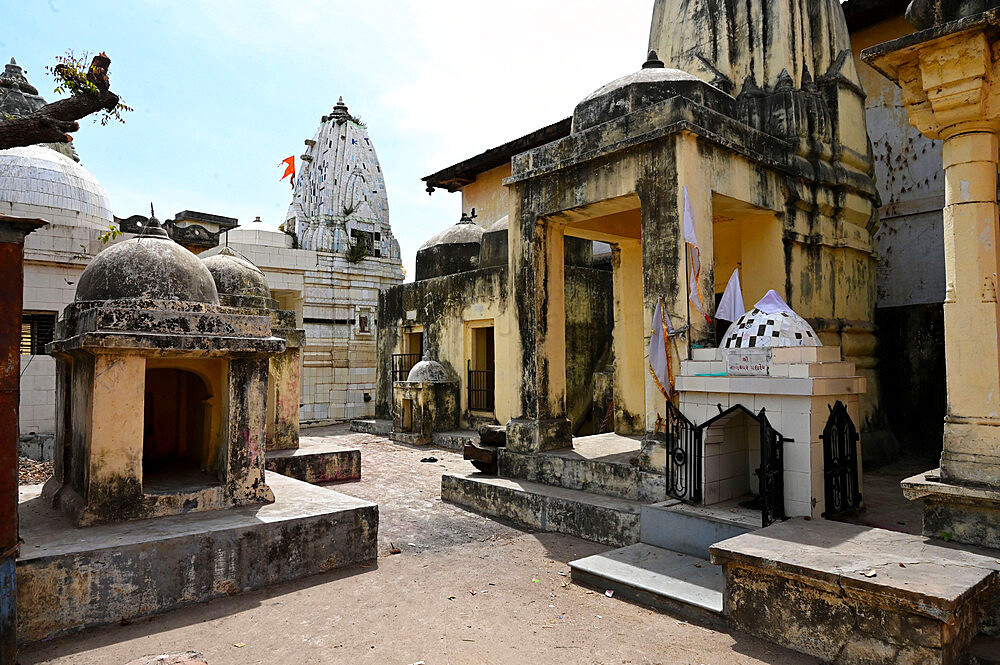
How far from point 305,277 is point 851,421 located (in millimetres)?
17376

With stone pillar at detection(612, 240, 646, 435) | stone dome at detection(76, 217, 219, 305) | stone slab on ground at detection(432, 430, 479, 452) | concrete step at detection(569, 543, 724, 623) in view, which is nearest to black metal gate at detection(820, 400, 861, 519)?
concrete step at detection(569, 543, 724, 623)

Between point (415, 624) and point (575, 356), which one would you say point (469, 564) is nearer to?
point (415, 624)

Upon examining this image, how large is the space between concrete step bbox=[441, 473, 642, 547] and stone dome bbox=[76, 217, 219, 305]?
4207mm

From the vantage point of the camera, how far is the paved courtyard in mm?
4258

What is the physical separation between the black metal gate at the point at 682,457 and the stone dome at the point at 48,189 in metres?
14.2

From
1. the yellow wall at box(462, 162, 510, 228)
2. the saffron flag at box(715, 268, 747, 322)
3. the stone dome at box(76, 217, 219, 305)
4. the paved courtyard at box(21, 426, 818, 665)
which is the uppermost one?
the yellow wall at box(462, 162, 510, 228)

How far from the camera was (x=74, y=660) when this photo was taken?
169 inches

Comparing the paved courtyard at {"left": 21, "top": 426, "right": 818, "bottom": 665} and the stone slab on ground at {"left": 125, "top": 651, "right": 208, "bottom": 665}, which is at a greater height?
the stone slab on ground at {"left": 125, "top": 651, "right": 208, "bottom": 665}

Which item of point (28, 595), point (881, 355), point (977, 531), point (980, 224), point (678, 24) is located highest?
point (678, 24)

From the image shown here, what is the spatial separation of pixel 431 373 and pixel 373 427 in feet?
10.6

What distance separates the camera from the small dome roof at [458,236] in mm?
17125

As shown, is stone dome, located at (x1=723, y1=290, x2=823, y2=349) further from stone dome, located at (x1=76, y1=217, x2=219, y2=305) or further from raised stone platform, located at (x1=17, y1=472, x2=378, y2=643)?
stone dome, located at (x1=76, y1=217, x2=219, y2=305)

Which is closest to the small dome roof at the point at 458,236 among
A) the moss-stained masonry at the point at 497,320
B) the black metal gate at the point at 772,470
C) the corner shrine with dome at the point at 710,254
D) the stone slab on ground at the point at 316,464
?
the moss-stained masonry at the point at 497,320

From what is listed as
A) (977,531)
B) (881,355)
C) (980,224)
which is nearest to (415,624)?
(977,531)
